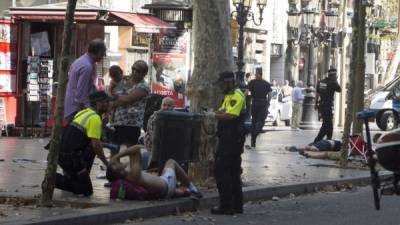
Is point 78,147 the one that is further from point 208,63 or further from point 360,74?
point 360,74

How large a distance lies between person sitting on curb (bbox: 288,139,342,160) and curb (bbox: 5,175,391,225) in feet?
15.3

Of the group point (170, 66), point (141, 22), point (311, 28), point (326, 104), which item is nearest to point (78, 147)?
point (326, 104)

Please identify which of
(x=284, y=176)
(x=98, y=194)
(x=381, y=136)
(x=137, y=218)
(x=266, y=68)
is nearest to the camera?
(x=381, y=136)

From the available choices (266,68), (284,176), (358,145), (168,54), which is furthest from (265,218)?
(266,68)

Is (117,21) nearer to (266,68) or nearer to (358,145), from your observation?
(358,145)

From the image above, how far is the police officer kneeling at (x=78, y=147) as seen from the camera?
41.9 feet

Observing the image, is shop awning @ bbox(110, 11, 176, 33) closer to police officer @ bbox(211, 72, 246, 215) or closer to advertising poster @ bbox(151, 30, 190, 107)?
advertising poster @ bbox(151, 30, 190, 107)

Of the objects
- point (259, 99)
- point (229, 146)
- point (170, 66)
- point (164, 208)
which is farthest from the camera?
point (170, 66)

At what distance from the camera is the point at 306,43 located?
169 feet

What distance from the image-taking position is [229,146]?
12914 millimetres

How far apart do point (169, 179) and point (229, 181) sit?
76 cm

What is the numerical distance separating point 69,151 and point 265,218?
252 centimetres

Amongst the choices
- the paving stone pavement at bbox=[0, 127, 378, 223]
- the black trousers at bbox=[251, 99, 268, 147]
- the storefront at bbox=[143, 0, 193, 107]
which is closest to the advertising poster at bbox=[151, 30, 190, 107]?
the storefront at bbox=[143, 0, 193, 107]

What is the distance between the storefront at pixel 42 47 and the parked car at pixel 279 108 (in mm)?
Answer: 14751
